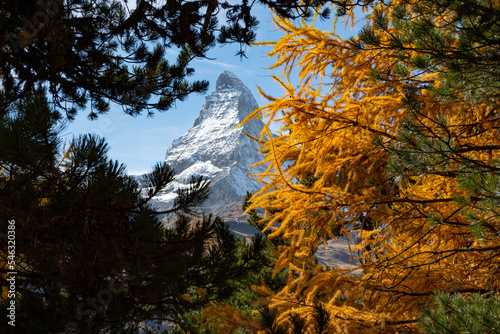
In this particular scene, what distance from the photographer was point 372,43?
2930 mm

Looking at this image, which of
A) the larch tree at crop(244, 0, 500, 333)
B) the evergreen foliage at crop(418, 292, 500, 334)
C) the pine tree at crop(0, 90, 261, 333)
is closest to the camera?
the evergreen foliage at crop(418, 292, 500, 334)

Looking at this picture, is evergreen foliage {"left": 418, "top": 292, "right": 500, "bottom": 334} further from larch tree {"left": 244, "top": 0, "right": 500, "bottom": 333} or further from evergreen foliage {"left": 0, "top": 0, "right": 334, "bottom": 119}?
evergreen foliage {"left": 0, "top": 0, "right": 334, "bottom": 119}

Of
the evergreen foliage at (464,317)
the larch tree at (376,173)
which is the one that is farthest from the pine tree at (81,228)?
the evergreen foliage at (464,317)

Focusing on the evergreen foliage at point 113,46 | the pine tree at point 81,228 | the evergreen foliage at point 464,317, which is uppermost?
the evergreen foliage at point 113,46

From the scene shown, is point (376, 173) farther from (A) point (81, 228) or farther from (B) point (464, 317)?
(A) point (81, 228)

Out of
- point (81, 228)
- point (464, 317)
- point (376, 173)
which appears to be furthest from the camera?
point (376, 173)

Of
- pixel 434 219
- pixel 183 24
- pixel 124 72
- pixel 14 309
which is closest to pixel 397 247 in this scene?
pixel 434 219

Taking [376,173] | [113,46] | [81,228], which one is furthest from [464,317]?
[113,46]

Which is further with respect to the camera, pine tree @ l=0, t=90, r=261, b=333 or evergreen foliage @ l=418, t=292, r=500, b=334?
pine tree @ l=0, t=90, r=261, b=333

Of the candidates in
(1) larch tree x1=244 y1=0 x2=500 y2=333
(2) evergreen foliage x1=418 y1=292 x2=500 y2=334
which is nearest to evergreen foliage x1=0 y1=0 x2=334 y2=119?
(1) larch tree x1=244 y1=0 x2=500 y2=333

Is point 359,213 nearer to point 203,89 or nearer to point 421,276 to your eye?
point 421,276

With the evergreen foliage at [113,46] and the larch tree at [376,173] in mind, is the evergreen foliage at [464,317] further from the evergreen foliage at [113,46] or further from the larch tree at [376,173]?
the evergreen foliage at [113,46]

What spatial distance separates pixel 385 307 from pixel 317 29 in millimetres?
3259

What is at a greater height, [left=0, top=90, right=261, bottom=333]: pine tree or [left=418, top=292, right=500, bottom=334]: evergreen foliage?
[left=0, top=90, right=261, bottom=333]: pine tree
